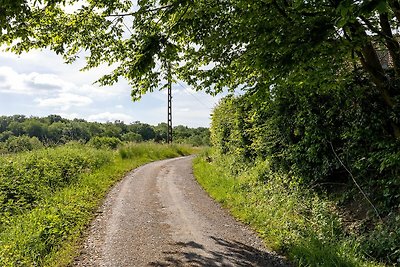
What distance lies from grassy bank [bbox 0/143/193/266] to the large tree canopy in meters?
3.51

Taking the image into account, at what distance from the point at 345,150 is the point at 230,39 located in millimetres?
3656

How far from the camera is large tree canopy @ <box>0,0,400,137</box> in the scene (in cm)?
535

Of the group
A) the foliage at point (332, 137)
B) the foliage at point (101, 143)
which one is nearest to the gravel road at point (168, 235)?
the foliage at point (332, 137)

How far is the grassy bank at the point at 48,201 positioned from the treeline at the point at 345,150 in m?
5.00

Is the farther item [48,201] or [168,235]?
[48,201]

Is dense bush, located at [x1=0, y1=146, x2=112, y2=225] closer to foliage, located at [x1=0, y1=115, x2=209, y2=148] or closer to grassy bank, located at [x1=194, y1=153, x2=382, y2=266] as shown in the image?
foliage, located at [x1=0, y1=115, x2=209, y2=148]

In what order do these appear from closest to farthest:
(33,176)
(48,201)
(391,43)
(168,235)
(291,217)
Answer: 1. (391,43)
2. (168,235)
3. (291,217)
4. (48,201)
5. (33,176)

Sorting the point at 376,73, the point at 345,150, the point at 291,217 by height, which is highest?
the point at 376,73

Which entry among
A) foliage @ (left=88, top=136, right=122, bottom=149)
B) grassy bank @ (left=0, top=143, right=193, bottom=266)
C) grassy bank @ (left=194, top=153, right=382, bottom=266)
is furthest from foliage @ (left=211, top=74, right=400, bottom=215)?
foliage @ (left=88, top=136, right=122, bottom=149)

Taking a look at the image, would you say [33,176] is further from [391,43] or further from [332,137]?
[391,43]

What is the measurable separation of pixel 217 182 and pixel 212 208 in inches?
136

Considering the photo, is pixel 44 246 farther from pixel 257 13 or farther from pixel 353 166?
pixel 353 166

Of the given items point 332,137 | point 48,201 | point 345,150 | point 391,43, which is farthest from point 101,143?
point 391,43

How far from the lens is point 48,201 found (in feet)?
31.0
